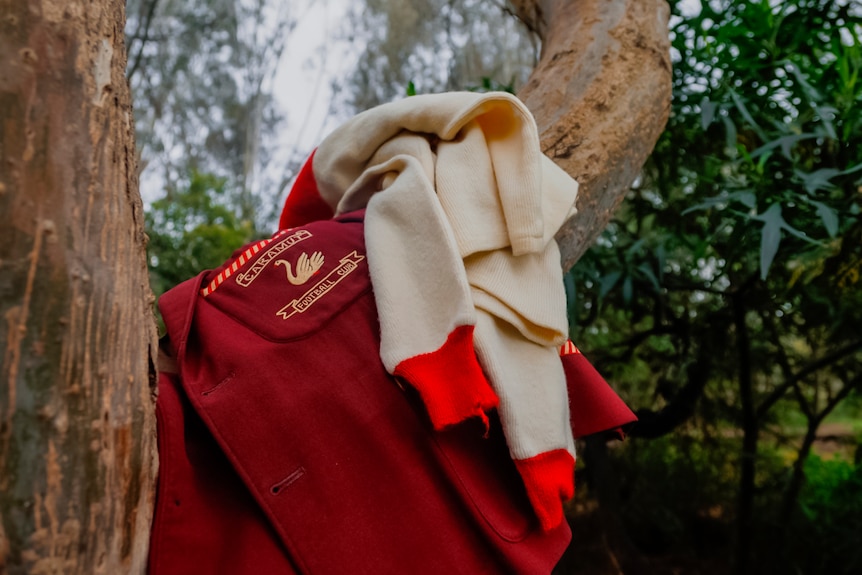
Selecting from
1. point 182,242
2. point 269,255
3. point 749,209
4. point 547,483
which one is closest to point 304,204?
point 269,255

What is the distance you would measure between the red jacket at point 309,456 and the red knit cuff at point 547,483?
3 cm

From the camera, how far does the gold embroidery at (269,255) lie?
2.84 ft

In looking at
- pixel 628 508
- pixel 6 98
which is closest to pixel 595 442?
pixel 628 508

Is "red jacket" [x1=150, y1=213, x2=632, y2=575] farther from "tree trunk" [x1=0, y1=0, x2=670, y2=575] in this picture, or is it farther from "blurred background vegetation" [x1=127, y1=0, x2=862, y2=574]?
"blurred background vegetation" [x1=127, y1=0, x2=862, y2=574]

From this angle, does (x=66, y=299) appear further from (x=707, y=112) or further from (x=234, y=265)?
(x=707, y=112)

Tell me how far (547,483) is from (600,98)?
830 millimetres

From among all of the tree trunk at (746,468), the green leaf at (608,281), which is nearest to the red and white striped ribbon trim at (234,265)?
the green leaf at (608,281)

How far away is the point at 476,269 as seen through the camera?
86 cm

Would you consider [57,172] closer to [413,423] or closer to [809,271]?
[413,423]

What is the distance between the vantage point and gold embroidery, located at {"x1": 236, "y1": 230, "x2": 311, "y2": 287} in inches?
34.1

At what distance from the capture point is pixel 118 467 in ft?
1.74

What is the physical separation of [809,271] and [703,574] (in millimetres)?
1900

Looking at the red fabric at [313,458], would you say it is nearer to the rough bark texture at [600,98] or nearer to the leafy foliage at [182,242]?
the rough bark texture at [600,98]

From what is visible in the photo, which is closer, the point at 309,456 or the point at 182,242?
the point at 309,456
